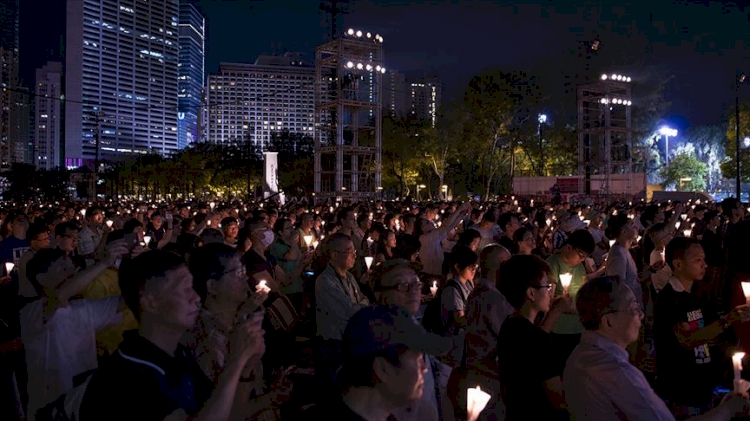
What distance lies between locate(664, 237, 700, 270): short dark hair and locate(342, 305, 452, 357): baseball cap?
10.3ft

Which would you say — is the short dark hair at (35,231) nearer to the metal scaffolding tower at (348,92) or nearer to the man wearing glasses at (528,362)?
the man wearing glasses at (528,362)

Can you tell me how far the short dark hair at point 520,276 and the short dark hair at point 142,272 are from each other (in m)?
2.06

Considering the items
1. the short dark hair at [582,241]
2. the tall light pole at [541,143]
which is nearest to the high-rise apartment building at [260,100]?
the tall light pole at [541,143]

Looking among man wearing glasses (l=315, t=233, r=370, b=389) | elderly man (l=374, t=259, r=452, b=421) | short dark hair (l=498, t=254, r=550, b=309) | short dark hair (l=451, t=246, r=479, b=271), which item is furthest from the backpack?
short dark hair (l=498, t=254, r=550, b=309)

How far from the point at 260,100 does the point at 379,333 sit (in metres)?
170

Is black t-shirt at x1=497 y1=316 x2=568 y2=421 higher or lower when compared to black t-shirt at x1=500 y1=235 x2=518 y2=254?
lower

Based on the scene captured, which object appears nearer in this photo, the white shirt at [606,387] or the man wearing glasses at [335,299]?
the white shirt at [606,387]

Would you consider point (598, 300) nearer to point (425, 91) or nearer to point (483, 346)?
point (483, 346)

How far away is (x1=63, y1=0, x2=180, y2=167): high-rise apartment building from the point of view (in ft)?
418

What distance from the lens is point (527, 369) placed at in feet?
12.4

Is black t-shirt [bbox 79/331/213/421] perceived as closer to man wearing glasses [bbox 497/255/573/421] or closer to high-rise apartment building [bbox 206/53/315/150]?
man wearing glasses [bbox 497/255/573/421]

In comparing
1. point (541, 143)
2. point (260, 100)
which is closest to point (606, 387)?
point (541, 143)

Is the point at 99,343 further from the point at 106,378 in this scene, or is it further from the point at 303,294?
the point at 303,294

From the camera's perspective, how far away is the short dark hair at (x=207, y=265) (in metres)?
4.21
